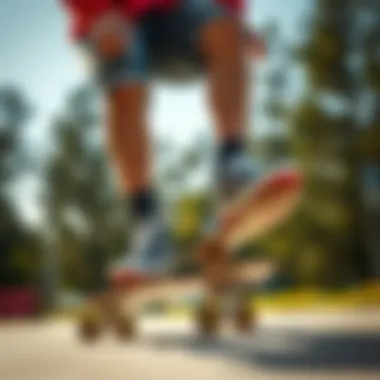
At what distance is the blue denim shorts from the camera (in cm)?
93

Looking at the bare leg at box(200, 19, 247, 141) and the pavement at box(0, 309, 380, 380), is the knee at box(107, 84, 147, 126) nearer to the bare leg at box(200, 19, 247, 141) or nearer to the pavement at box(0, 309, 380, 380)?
the bare leg at box(200, 19, 247, 141)

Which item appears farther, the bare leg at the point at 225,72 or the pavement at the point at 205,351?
the bare leg at the point at 225,72

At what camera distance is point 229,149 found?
926 mm

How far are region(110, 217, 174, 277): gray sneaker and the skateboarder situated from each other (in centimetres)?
5

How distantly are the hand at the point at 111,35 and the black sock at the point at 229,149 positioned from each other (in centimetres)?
18

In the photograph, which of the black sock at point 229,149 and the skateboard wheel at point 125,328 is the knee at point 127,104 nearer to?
the black sock at point 229,149

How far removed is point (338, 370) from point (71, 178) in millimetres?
392

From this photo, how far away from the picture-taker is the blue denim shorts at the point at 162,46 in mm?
931

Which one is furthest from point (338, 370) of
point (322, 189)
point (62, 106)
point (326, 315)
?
point (62, 106)

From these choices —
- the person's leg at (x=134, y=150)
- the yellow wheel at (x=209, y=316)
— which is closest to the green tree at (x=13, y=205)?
the person's leg at (x=134, y=150)

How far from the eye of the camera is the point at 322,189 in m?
0.91

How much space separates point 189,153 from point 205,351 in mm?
250

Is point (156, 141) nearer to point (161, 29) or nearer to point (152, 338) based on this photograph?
point (161, 29)

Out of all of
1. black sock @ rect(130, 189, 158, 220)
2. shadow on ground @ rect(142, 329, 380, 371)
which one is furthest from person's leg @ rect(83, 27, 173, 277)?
shadow on ground @ rect(142, 329, 380, 371)
